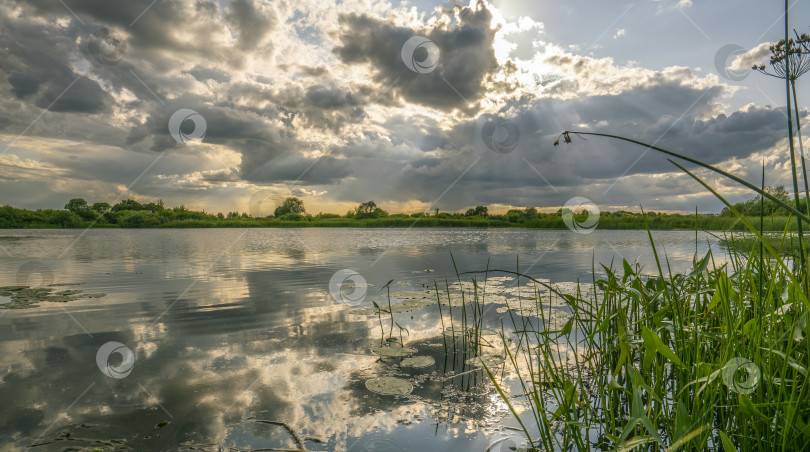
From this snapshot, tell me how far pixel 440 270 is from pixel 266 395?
9.95 meters

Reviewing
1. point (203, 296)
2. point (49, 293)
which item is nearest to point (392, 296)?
point (203, 296)

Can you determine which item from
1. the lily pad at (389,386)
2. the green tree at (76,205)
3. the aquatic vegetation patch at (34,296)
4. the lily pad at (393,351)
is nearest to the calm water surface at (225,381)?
the lily pad at (389,386)

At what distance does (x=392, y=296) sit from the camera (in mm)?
8875

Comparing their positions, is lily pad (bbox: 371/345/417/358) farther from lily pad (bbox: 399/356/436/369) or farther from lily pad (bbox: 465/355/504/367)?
lily pad (bbox: 465/355/504/367)

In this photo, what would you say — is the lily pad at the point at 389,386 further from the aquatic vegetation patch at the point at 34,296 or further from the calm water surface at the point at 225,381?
the aquatic vegetation patch at the point at 34,296

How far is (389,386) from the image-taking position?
408cm

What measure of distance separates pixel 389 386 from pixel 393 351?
1.14m

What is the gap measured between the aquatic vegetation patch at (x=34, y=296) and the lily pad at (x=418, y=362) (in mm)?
7994

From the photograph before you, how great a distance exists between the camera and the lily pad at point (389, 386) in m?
3.99

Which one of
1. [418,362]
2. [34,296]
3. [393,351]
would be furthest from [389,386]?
[34,296]

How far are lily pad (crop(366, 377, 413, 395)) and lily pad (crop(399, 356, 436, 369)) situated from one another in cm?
47

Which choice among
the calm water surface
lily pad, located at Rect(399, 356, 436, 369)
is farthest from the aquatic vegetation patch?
lily pad, located at Rect(399, 356, 436, 369)

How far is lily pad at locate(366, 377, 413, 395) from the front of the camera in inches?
157

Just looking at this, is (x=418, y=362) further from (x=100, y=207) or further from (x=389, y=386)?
(x=100, y=207)
